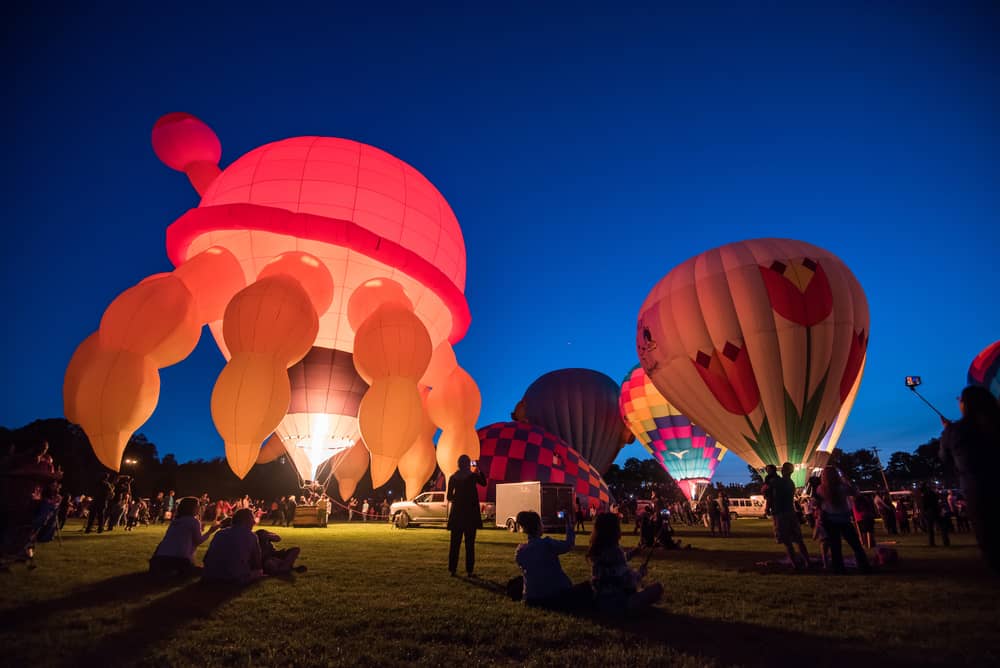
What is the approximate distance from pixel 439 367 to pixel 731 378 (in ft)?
30.6

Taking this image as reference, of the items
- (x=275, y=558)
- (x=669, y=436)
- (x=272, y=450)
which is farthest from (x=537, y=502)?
(x=669, y=436)

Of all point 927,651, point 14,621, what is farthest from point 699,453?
point 14,621

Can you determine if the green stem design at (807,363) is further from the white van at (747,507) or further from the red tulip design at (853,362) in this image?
the white van at (747,507)

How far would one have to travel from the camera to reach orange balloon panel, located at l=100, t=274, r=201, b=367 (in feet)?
24.2

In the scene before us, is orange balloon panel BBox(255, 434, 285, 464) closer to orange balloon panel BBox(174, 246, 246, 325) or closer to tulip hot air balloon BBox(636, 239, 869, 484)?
orange balloon panel BBox(174, 246, 246, 325)

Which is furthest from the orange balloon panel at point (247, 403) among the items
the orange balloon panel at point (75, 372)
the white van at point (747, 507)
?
the white van at point (747, 507)

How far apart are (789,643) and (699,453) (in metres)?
26.8

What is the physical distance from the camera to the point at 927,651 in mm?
2947

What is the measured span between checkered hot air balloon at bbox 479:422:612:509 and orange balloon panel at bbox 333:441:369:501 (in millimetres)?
7578

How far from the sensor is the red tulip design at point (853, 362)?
1507 centimetres

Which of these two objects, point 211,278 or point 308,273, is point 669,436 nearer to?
point 308,273

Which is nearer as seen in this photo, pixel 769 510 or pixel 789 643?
pixel 789 643

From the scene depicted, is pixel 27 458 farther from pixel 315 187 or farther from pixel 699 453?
pixel 699 453

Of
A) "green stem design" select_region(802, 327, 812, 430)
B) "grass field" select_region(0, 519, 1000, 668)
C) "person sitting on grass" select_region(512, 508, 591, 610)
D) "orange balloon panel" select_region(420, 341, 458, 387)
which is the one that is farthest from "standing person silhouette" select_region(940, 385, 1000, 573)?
"green stem design" select_region(802, 327, 812, 430)
